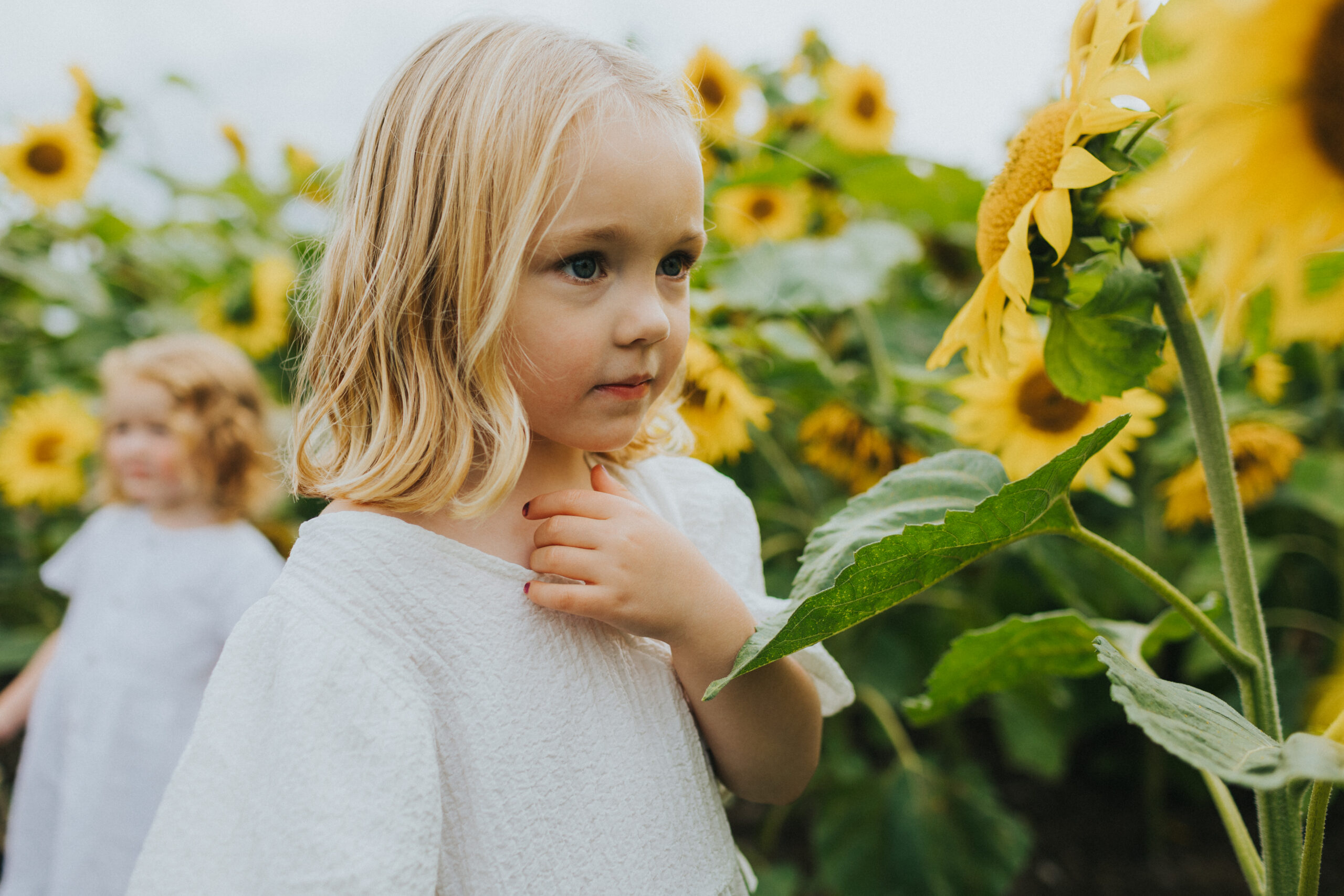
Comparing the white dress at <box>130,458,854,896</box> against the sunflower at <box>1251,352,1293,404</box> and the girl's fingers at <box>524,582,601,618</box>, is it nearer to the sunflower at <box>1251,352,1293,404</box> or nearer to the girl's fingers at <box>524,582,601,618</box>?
the girl's fingers at <box>524,582,601,618</box>

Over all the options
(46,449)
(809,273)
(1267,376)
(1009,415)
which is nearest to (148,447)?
(46,449)

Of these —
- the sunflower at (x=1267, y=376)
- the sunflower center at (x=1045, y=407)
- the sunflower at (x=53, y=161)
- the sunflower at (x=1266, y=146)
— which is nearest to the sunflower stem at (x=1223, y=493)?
the sunflower at (x=1266, y=146)

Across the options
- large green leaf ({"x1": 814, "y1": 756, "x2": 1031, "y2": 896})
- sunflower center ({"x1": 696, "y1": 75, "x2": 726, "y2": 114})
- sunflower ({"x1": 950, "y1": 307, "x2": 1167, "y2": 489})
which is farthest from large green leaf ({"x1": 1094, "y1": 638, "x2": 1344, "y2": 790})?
sunflower center ({"x1": 696, "y1": 75, "x2": 726, "y2": 114})

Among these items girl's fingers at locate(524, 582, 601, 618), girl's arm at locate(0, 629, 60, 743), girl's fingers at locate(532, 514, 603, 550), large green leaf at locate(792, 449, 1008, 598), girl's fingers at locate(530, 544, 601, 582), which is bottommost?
girl's arm at locate(0, 629, 60, 743)

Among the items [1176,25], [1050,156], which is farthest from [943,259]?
[1176,25]

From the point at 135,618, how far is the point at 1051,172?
1.43m

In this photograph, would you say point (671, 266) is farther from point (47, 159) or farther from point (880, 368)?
point (47, 159)

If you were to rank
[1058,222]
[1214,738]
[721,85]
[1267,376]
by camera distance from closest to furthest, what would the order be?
[1214,738] < [1058,222] < [1267,376] < [721,85]

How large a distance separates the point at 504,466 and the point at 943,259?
1.72 meters

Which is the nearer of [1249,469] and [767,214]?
[1249,469]

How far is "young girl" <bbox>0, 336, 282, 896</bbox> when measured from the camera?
4.42 feet

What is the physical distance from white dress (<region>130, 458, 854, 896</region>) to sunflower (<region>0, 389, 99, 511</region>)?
1.65 m

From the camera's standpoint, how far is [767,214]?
1912 mm

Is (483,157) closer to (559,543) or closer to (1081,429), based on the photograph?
(559,543)
